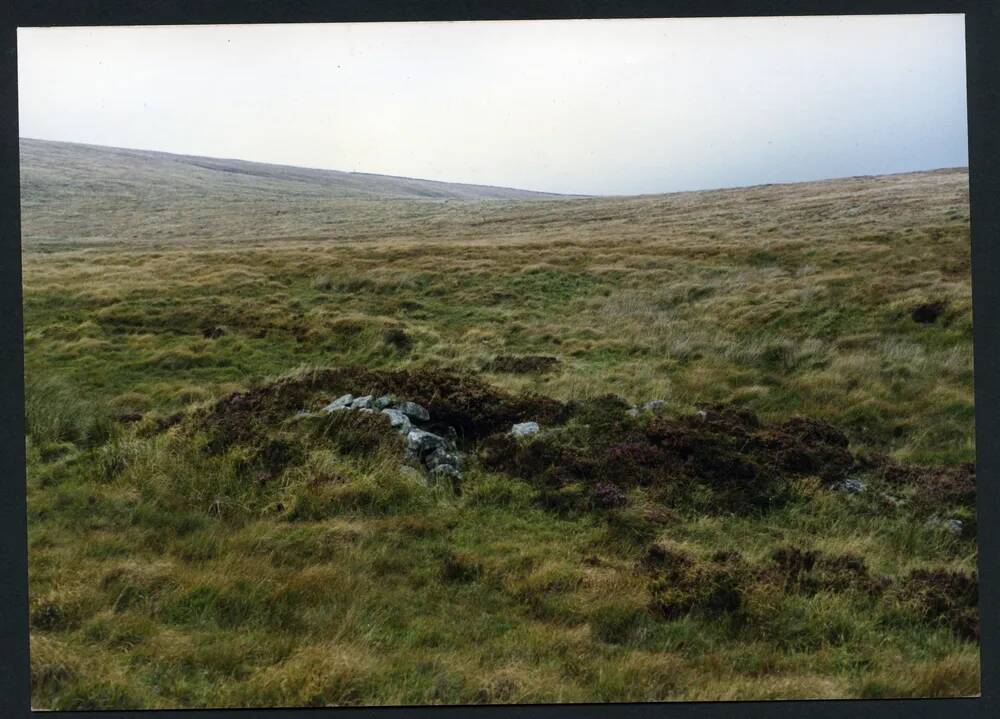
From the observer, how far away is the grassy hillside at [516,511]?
19.4 feet

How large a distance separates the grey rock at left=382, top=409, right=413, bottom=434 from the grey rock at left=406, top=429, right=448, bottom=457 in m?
0.09

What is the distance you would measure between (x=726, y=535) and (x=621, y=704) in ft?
7.29

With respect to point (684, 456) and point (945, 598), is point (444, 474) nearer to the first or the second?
point (684, 456)

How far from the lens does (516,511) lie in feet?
24.2

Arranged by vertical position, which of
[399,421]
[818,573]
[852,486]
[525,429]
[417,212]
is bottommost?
[818,573]

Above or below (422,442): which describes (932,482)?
below

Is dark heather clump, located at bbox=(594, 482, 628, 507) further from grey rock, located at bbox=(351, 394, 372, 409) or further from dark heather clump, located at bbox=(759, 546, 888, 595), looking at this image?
grey rock, located at bbox=(351, 394, 372, 409)

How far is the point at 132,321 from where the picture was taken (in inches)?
565

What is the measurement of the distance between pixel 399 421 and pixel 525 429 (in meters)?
1.65

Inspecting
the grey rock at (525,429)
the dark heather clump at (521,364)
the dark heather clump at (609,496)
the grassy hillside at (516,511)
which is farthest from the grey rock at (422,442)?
the dark heather clump at (521,364)

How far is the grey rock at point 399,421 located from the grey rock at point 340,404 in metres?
0.59

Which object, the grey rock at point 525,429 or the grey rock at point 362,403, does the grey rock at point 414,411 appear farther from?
the grey rock at point 525,429

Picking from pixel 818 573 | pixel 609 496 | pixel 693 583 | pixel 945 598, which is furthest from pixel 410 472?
pixel 945 598

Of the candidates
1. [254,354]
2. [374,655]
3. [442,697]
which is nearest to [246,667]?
[374,655]
